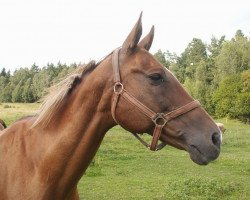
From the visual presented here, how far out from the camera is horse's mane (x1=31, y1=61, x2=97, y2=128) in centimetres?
343

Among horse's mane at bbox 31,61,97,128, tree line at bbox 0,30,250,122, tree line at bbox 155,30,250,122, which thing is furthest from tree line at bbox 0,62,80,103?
horse's mane at bbox 31,61,97,128

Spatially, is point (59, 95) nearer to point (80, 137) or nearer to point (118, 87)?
point (80, 137)

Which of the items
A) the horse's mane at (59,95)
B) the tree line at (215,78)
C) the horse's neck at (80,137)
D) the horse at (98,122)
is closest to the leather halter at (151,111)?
the horse at (98,122)

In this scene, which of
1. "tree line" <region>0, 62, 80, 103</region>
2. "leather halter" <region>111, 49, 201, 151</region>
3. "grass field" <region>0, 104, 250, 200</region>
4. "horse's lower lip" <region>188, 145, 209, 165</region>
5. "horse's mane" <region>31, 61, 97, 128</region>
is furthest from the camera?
"tree line" <region>0, 62, 80, 103</region>

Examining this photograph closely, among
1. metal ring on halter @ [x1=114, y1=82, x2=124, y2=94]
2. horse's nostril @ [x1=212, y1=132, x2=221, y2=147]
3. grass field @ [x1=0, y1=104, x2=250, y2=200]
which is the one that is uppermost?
metal ring on halter @ [x1=114, y1=82, x2=124, y2=94]

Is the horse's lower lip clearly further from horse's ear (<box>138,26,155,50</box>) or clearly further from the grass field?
the grass field

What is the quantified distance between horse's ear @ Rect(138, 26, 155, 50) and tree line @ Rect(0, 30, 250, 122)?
34725 millimetres

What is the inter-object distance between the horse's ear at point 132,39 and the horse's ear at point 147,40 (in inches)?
4.3

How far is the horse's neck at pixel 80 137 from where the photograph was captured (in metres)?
3.29

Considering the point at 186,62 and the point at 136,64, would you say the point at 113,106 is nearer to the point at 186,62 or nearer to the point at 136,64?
the point at 136,64

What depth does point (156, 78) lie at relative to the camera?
3.13 metres

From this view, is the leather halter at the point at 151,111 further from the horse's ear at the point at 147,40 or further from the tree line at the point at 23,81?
the tree line at the point at 23,81

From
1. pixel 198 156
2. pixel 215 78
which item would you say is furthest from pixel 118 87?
pixel 215 78

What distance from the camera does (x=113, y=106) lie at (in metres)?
3.16
